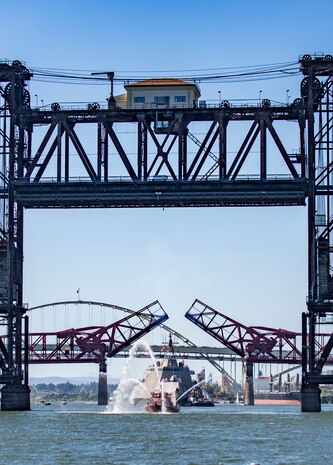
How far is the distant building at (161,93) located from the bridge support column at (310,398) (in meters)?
18.5

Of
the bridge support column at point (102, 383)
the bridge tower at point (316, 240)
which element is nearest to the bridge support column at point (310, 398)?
the bridge tower at point (316, 240)

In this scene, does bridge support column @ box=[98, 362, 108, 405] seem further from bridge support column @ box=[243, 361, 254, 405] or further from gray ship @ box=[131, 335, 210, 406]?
bridge support column @ box=[243, 361, 254, 405]

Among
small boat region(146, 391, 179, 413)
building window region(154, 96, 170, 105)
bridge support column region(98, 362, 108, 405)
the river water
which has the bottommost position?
the river water

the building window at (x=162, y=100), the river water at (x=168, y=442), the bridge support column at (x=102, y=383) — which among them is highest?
the building window at (x=162, y=100)

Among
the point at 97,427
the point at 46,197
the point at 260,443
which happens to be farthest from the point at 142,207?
the point at 260,443

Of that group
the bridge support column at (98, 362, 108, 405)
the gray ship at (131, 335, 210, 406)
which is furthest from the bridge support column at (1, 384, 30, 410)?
the bridge support column at (98, 362, 108, 405)

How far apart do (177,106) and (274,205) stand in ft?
29.6

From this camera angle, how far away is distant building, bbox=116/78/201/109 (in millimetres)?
90125

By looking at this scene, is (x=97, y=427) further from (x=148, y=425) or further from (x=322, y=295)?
(x=322, y=295)

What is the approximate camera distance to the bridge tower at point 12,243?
286 ft

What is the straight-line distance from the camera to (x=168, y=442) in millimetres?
60156

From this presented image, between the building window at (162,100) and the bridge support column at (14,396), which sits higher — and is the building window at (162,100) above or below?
above

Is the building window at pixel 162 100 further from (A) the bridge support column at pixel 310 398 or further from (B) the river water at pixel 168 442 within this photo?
(B) the river water at pixel 168 442

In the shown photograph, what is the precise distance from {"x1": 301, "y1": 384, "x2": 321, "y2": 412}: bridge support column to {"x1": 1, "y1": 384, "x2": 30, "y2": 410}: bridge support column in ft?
55.0
